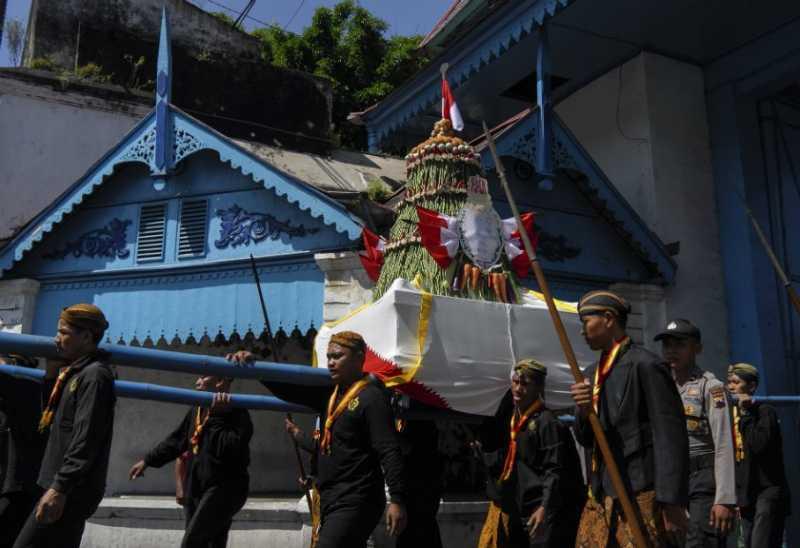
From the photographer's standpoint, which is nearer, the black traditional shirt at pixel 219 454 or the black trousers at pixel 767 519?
the black traditional shirt at pixel 219 454

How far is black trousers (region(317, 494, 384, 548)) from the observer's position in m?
3.99

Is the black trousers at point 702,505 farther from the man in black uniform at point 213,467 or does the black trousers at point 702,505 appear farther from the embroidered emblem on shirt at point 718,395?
the man in black uniform at point 213,467

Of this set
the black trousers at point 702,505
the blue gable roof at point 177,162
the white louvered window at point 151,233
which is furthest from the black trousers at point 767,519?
the white louvered window at point 151,233

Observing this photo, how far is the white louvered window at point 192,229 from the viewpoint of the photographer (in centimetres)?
879

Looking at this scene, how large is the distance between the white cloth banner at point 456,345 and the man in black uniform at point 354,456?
0.79m

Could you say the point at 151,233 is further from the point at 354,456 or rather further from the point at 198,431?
the point at 354,456

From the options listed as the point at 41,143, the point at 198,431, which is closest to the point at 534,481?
the point at 198,431

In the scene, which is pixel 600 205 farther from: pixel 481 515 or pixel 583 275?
pixel 481 515

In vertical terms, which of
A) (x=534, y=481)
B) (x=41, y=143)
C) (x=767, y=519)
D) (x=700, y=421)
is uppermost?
(x=41, y=143)

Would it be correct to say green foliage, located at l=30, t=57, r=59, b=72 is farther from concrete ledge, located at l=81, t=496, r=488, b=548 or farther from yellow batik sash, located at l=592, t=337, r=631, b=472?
yellow batik sash, located at l=592, t=337, r=631, b=472

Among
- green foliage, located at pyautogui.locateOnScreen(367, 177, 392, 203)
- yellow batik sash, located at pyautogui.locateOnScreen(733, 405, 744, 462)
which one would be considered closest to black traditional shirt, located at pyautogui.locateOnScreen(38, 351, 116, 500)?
yellow batik sash, located at pyautogui.locateOnScreen(733, 405, 744, 462)

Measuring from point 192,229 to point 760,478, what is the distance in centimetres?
602

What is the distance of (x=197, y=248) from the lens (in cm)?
879

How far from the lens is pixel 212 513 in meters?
5.55
